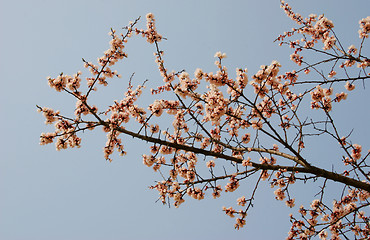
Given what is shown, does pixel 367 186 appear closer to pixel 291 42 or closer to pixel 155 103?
pixel 155 103

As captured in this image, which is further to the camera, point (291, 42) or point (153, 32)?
point (291, 42)

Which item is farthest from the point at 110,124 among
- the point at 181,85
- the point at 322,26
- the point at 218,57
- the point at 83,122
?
the point at 322,26

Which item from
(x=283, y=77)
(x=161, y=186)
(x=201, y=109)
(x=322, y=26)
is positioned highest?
(x=322, y=26)

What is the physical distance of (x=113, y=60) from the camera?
558 centimetres

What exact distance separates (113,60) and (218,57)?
2.55 metres

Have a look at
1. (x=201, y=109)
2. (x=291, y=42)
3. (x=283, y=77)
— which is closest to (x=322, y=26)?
(x=291, y=42)

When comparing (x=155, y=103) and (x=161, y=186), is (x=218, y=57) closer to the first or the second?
(x=155, y=103)

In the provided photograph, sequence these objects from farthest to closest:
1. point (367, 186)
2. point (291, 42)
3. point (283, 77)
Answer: point (291, 42), point (283, 77), point (367, 186)

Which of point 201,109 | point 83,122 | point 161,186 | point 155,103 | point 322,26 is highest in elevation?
point 322,26

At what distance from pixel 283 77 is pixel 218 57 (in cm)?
311

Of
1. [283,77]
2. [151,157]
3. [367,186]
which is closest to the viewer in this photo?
[367,186]

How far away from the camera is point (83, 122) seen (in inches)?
177

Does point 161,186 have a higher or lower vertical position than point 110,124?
lower

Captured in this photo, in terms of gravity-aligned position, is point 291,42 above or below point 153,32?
above
